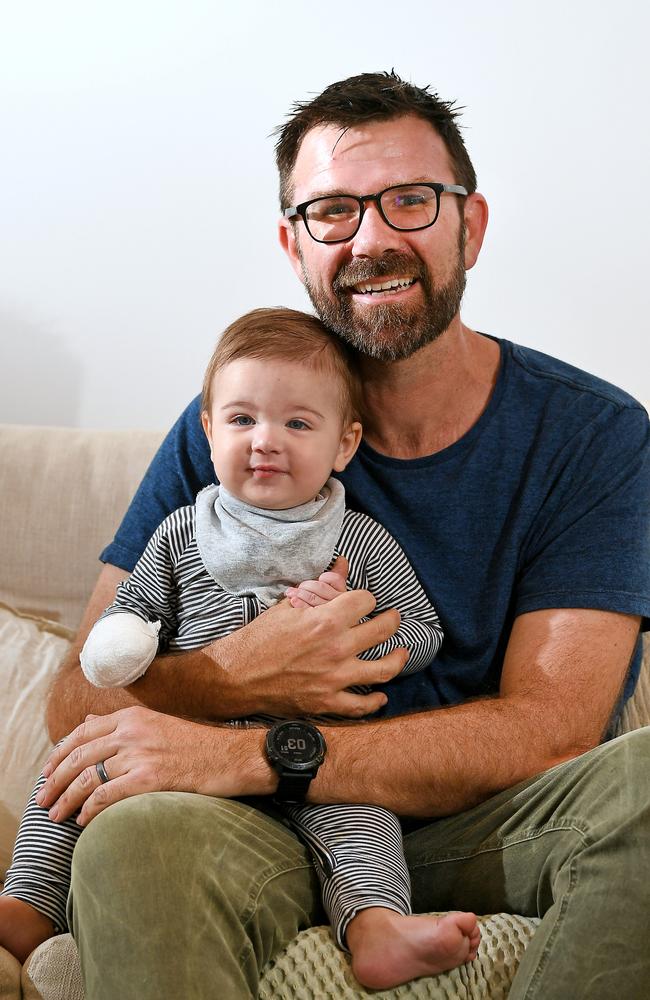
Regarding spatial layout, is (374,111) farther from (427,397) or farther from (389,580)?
(389,580)

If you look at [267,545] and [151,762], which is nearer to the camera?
[151,762]

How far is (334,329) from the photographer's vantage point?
1.65m

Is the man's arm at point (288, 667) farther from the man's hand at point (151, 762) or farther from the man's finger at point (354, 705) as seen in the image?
the man's hand at point (151, 762)

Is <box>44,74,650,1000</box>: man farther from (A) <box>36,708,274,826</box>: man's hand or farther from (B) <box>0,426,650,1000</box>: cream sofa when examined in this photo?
(B) <box>0,426,650,1000</box>: cream sofa

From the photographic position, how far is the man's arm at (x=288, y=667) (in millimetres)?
1486

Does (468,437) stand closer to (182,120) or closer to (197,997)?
(197,997)

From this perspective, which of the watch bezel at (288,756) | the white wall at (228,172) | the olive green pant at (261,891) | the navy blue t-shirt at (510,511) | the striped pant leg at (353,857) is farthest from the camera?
the white wall at (228,172)

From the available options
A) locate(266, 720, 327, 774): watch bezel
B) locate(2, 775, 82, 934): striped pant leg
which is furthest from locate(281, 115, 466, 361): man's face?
locate(2, 775, 82, 934): striped pant leg

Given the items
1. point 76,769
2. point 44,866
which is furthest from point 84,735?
point 44,866

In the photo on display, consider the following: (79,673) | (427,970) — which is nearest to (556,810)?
(427,970)

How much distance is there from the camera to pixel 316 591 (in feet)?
4.95

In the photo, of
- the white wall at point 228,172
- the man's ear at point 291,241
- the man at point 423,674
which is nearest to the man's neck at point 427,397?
the man at point 423,674

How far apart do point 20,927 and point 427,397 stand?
3.27 ft

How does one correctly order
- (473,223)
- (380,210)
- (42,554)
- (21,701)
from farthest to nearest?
(42,554) → (21,701) → (473,223) → (380,210)
